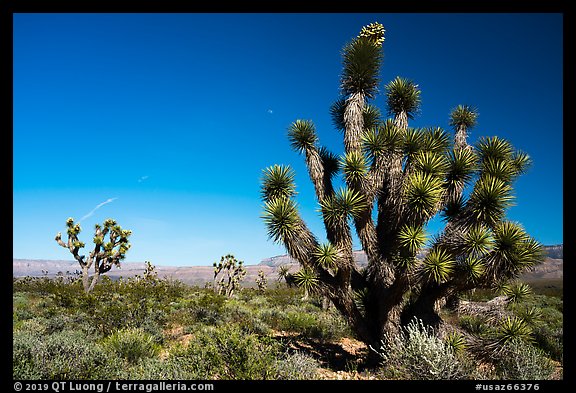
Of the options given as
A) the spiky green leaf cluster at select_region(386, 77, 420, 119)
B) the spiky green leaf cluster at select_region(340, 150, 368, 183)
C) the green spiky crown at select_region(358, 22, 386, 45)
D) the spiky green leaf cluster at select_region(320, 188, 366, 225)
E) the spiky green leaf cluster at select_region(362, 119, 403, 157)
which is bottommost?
the spiky green leaf cluster at select_region(320, 188, 366, 225)

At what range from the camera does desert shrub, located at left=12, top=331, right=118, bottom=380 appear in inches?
194

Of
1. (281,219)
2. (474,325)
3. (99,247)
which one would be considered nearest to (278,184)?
(281,219)

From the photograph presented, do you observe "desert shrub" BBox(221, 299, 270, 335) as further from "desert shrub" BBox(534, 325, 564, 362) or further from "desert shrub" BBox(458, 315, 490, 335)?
"desert shrub" BBox(534, 325, 564, 362)

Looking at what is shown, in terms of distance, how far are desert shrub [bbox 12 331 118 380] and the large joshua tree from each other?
161 inches

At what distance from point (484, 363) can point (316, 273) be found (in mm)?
4019

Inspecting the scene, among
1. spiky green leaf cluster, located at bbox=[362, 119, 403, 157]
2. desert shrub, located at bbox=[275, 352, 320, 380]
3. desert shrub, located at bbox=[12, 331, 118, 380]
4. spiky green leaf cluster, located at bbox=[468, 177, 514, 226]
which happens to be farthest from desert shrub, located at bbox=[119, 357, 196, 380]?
spiky green leaf cluster, located at bbox=[468, 177, 514, 226]

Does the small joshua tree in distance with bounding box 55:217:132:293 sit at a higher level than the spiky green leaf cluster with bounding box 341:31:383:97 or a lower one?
lower

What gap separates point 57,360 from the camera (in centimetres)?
508

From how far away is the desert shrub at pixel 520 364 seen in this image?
5.59 m

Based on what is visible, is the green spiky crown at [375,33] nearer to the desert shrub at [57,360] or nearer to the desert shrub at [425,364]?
the desert shrub at [425,364]

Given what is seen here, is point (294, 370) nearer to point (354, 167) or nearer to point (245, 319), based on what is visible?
point (354, 167)

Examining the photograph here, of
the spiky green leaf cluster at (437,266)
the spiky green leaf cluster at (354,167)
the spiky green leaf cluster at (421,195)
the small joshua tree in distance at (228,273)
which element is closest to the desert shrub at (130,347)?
the spiky green leaf cluster at (354,167)

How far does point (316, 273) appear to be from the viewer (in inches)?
298

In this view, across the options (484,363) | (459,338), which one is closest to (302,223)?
(459,338)
